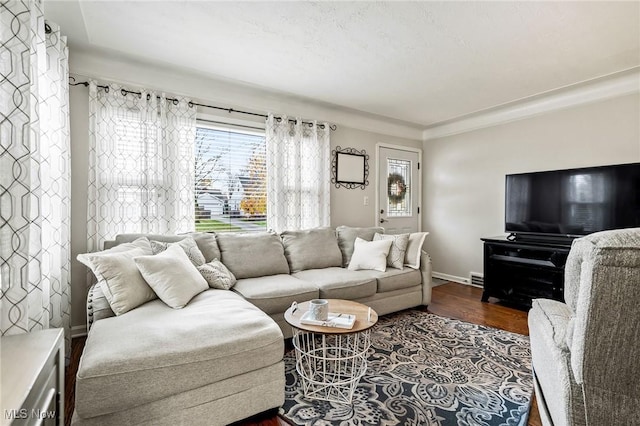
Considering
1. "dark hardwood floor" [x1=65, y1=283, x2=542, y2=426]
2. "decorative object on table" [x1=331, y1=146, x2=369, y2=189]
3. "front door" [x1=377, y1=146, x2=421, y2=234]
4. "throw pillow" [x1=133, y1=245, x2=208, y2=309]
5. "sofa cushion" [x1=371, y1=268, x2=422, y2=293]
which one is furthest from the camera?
"front door" [x1=377, y1=146, x2=421, y2=234]

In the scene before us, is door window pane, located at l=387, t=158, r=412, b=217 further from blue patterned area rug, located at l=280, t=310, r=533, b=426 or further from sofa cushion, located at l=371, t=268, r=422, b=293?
blue patterned area rug, located at l=280, t=310, r=533, b=426

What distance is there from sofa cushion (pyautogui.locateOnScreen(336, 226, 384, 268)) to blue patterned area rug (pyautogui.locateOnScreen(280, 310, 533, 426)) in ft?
3.20

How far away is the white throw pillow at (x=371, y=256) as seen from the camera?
124 inches

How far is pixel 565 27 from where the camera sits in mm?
2121

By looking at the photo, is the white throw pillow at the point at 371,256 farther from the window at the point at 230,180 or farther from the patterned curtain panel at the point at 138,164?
the patterned curtain panel at the point at 138,164

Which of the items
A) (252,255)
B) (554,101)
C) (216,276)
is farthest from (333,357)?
(554,101)

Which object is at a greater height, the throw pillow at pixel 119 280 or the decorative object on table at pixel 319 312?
the throw pillow at pixel 119 280

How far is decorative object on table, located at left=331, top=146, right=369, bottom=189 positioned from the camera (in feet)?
13.4

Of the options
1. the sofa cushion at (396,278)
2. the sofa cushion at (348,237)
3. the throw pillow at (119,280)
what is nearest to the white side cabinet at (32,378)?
the throw pillow at (119,280)

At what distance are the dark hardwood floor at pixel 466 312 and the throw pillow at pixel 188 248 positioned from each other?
944mm

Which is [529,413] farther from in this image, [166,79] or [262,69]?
[166,79]

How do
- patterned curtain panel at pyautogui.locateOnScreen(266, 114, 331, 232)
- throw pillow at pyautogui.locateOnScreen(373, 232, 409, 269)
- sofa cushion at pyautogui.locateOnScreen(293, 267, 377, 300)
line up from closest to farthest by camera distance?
sofa cushion at pyautogui.locateOnScreen(293, 267, 377, 300) → throw pillow at pyautogui.locateOnScreen(373, 232, 409, 269) → patterned curtain panel at pyautogui.locateOnScreen(266, 114, 331, 232)

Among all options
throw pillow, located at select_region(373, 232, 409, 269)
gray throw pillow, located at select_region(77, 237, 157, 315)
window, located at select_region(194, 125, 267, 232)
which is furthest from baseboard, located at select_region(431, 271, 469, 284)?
gray throw pillow, located at select_region(77, 237, 157, 315)

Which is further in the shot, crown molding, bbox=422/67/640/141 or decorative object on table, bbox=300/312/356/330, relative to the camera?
crown molding, bbox=422/67/640/141
